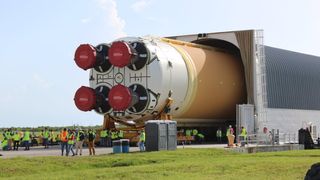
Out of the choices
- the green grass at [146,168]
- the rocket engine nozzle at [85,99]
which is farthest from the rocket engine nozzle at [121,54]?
the green grass at [146,168]

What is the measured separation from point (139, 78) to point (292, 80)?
58.8ft

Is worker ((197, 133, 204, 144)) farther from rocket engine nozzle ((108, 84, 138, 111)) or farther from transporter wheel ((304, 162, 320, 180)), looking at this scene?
transporter wheel ((304, 162, 320, 180))

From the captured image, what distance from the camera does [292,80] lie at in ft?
148

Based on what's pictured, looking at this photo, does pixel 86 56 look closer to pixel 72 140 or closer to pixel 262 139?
pixel 72 140

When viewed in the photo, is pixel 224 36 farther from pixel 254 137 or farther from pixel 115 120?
pixel 115 120

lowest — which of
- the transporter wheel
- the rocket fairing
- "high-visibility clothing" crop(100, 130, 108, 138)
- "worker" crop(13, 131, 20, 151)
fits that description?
the transporter wheel

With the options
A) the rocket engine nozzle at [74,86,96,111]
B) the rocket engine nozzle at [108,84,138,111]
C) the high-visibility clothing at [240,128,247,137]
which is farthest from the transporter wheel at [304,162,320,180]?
the high-visibility clothing at [240,128,247,137]

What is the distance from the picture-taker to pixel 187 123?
37156mm

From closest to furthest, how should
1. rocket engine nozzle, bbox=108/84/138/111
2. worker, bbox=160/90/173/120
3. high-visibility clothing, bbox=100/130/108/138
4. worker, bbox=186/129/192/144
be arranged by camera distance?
rocket engine nozzle, bbox=108/84/138/111
worker, bbox=160/90/173/120
high-visibility clothing, bbox=100/130/108/138
worker, bbox=186/129/192/144

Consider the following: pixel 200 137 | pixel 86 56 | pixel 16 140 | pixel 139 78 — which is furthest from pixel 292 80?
pixel 16 140

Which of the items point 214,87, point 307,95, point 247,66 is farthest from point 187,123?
point 307,95

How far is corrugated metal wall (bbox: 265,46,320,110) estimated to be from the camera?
41.8 m

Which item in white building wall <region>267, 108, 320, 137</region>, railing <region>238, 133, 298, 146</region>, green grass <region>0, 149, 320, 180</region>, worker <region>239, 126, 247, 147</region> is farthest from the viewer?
white building wall <region>267, 108, 320, 137</region>

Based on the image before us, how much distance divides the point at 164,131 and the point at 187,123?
1072cm
